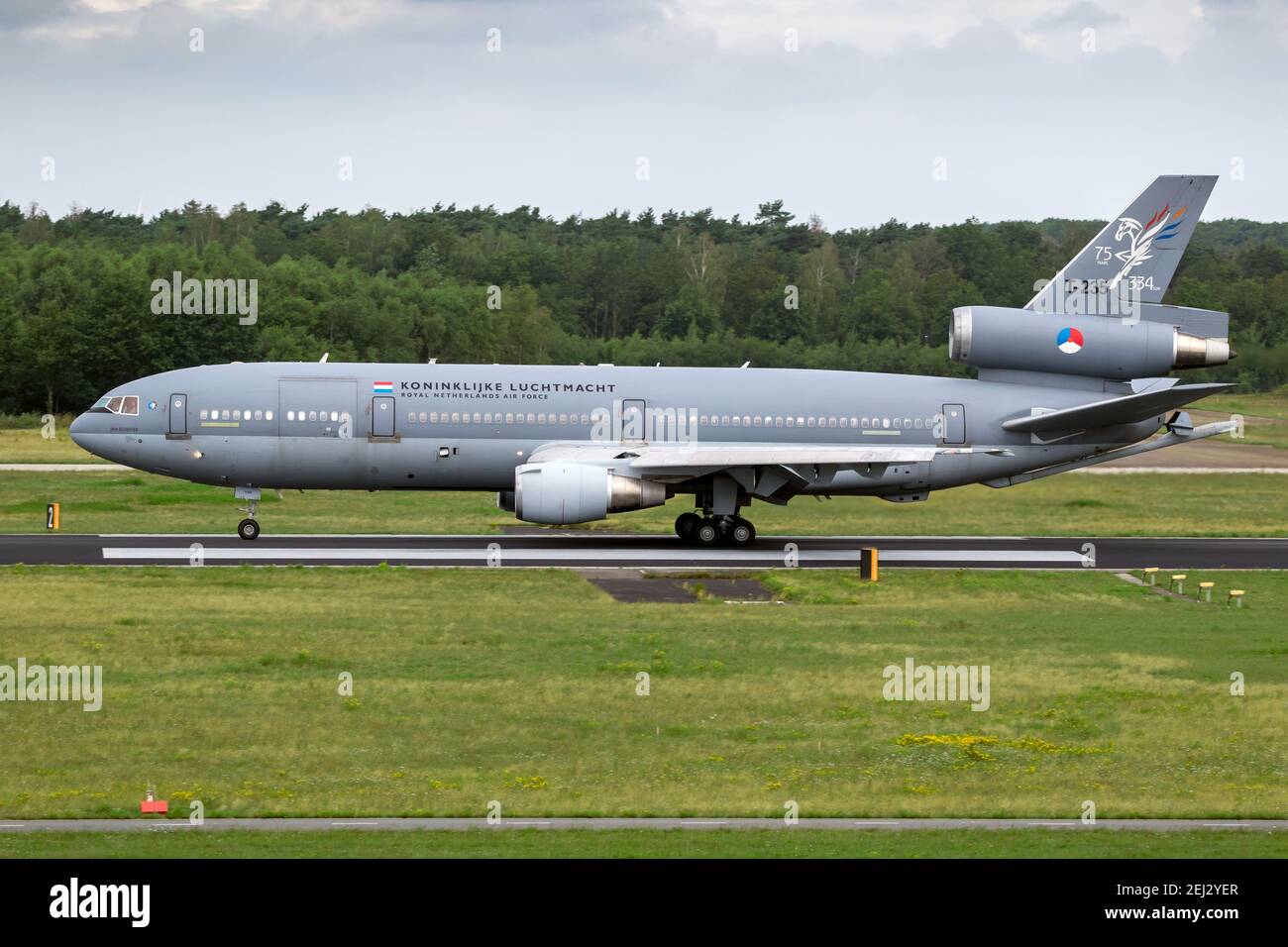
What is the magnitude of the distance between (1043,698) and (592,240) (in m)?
147

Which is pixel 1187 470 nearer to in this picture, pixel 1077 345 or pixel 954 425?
pixel 1077 345

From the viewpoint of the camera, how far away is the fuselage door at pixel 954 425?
45531mm

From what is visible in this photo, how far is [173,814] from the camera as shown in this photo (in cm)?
1762

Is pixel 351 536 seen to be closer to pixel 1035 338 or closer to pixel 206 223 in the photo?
pixel 1035 338

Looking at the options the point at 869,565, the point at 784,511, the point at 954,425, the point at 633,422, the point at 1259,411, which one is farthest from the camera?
the point at 1259,411

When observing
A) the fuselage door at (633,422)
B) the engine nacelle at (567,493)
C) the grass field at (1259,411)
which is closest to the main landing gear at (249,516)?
the engine nacelle at (567,493)

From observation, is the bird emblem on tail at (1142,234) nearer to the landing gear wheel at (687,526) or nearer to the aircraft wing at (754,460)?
the aircraft wing at (754,460)

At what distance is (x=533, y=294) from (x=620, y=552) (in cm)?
7215

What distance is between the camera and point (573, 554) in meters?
42.6

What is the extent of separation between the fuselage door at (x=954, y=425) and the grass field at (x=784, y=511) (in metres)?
5.43

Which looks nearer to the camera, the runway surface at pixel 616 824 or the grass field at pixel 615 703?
the runway surface at pixel 616 824

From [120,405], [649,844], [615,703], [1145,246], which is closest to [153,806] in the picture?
[649,844]

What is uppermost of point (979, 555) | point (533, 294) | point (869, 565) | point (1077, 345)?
point (533, 294)
